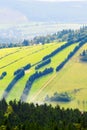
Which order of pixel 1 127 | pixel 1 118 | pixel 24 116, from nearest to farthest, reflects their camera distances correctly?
1. pixel 1 127
2. pixel 1 118
3. pixel 24 116

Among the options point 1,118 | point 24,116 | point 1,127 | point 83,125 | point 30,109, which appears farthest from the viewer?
point 30,109

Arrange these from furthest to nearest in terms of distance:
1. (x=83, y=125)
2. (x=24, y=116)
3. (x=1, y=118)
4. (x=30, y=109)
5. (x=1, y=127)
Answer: (x=30, y=109) → (x=24, y=116) → (x=1, y=118) → (x=83, y=125) → (x=1, y=127)

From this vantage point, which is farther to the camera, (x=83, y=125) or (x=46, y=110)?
(x=46, y=110)

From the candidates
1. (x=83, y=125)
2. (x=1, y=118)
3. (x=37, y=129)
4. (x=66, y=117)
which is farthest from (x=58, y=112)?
(x=37, y=129)

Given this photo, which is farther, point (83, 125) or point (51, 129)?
point (83, 125)

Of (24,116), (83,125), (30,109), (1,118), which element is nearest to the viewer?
(83,125)

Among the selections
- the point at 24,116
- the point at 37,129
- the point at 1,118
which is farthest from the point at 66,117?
the point at 37,129

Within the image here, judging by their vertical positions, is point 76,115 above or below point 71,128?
below

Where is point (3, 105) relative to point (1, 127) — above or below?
below

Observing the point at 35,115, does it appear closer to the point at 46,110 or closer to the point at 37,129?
the point at 46,110

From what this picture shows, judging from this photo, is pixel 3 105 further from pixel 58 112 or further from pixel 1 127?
pixel 1 127
